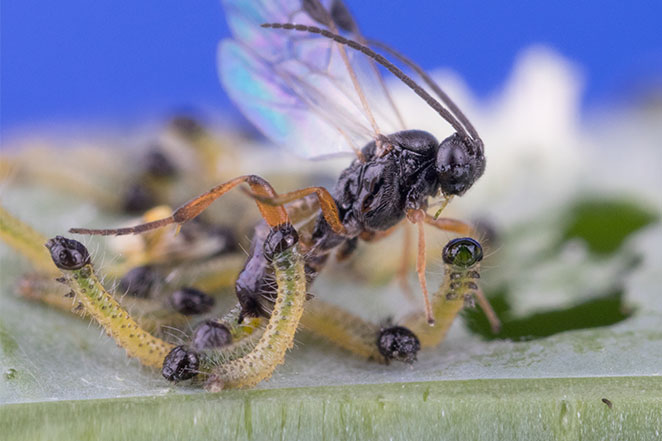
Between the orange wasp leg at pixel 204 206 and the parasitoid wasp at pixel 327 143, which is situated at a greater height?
the parasitoid wasp at pixel 327 143

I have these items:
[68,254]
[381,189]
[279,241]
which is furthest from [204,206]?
[381,189]

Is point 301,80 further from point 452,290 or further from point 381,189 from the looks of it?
point 452,290

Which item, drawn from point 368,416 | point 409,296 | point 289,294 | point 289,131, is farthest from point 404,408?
point 289,131

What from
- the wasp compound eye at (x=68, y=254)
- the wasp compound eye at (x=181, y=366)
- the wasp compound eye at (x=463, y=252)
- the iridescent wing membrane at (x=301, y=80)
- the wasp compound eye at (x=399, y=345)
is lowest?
the wasp compound eye at (x=181, y=366)

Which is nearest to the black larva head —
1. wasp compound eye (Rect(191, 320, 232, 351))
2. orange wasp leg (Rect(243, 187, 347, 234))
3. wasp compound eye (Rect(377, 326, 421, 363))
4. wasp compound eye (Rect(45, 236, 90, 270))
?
orange wasp leg (Rect(243, 187, 347, 234))

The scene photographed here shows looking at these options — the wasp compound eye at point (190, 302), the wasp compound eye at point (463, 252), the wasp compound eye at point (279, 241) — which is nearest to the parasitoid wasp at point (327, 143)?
the wasp compound eye at point (279, 241)

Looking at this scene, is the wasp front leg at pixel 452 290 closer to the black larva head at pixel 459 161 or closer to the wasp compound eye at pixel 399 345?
the wasp compound eye at pixel 399 345

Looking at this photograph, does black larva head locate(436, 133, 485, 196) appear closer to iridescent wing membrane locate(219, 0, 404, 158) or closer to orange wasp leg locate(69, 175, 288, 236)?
iridescent wing membrane locate(219, 0, 404, 158)
